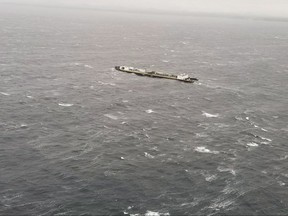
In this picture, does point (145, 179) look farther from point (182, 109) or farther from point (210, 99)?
point (210, 99)

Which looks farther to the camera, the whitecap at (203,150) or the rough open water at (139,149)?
the whitecap at (203,150)

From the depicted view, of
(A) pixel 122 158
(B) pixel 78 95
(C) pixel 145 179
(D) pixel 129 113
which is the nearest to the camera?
(C) pixel 145 179

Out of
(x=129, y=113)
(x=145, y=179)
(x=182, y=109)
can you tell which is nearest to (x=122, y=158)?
(x=145, y=179)

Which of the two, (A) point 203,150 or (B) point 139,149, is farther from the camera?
(A) point 203,150

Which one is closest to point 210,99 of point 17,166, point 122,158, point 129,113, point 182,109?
point 182,109

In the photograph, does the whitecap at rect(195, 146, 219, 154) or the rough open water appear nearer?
the rough open water

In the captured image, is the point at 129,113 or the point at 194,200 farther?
the point at 129,113

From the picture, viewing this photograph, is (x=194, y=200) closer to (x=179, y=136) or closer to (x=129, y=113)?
(x=179, y=136)

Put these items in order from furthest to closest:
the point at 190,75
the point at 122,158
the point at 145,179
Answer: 1. the point at 190,75
2. the point at 122,158
3. the point at 145,179

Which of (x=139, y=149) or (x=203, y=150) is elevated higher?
(x=203, y=150)
